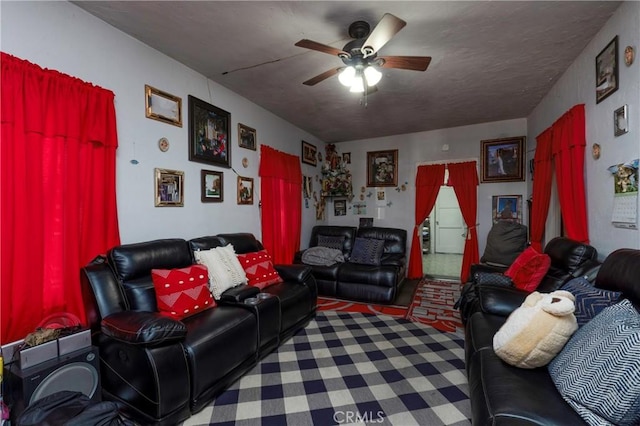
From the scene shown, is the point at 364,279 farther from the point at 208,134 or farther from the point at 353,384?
the point at 208,134

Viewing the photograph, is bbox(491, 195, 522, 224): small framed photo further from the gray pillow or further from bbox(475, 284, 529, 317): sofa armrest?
bbox(475, 284, 529, 317): sofa armrest

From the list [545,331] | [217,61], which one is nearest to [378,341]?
[545,331]

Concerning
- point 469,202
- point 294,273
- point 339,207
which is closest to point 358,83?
point 294,273

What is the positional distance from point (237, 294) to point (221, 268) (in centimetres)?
30

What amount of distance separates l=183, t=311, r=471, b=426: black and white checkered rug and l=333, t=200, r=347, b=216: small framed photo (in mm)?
3061

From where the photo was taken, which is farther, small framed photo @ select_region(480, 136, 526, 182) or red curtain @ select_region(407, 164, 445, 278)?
red curtain @ select_region(407, 164, 445, 278)

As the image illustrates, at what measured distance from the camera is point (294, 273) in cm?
297

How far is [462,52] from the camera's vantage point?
8.12ft

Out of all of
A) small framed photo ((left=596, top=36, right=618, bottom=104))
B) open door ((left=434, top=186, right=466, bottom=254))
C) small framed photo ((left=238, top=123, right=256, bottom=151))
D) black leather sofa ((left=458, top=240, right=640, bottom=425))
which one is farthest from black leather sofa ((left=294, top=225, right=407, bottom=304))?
open door ((left=434, top=186, right=466, bottom=254))

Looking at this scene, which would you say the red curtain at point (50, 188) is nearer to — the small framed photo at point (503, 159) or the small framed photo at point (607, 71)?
the small framed photo at point (607, 71)

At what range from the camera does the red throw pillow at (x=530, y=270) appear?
237 centimetres

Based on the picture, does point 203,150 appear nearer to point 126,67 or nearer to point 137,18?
point 126,67

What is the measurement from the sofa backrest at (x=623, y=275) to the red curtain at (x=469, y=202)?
9.79 feet

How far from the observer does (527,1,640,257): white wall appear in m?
1.79
